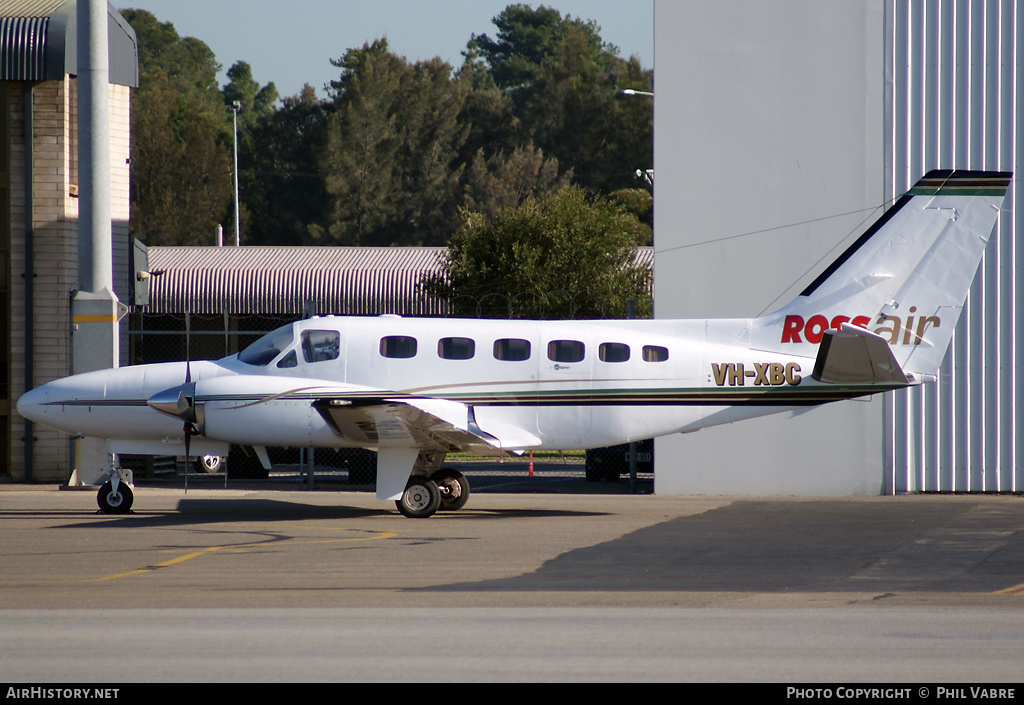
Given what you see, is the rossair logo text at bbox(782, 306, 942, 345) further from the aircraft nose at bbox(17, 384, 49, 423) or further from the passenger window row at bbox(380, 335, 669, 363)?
the aircraft nose at bbox(17, 384, 49, 423)

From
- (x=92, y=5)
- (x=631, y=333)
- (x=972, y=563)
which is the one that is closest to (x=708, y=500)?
(x=631, y=333)

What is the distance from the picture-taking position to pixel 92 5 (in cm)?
1828

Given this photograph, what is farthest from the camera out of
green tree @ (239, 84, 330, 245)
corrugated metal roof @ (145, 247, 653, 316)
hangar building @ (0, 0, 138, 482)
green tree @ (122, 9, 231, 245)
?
green tree @ (239, 84, 330, 245)

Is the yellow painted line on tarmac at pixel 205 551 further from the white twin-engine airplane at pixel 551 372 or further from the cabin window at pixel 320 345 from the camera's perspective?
the cabin window at pixel 320 345

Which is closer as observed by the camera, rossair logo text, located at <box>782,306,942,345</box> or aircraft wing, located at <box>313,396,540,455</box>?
aircraft wing, located at <box>313,396,540,455</box>

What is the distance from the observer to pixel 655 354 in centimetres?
1516

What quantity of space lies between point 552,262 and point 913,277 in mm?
17633

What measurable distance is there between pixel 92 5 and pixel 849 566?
1517cm

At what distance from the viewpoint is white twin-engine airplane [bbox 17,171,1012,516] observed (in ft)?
48.8

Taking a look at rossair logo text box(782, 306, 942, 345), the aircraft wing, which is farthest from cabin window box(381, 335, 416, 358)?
rossair logo text box(782, 306, 942, 345)

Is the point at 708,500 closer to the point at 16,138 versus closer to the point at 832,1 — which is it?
the point at 832,1

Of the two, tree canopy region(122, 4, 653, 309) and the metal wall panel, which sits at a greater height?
tree canopy region(122, 4, 653, 309)

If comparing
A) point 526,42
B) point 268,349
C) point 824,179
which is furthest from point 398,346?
point 526,42

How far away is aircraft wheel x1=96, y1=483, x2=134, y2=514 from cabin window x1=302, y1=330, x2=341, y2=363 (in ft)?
11.3
